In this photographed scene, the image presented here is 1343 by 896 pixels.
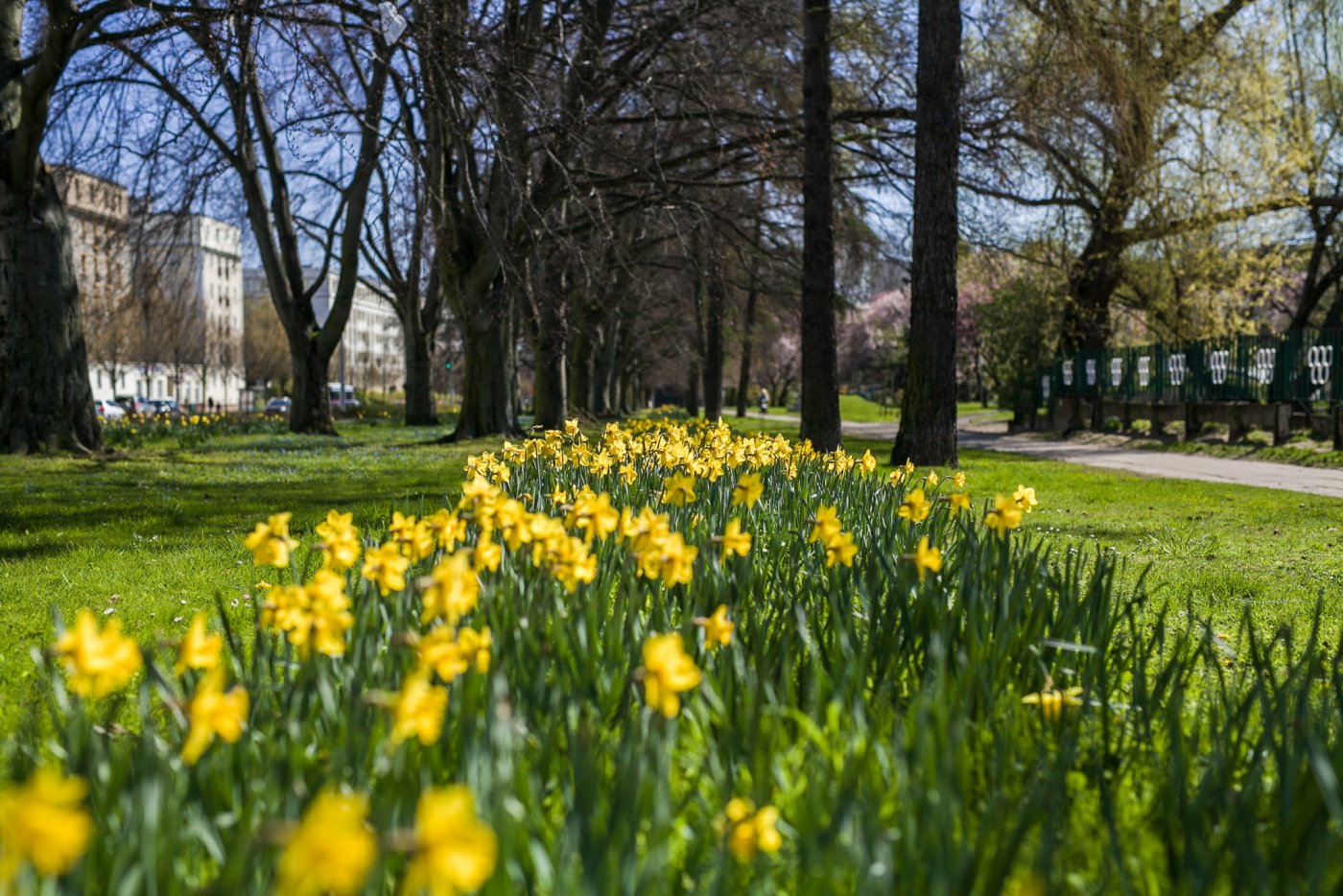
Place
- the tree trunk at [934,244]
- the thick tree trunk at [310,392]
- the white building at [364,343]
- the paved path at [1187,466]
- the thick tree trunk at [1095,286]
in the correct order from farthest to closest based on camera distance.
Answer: the white building at [364,343], the thick tree trunk at [1095,286], the thick tree trunk at [310,392], the paved path at [1187,466], the tree trunk at [934,244]

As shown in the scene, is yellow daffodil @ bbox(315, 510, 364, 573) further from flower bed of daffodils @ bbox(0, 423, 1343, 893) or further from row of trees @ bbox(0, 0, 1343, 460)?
row of trees @ bbox(0, 0, 1343, 460)

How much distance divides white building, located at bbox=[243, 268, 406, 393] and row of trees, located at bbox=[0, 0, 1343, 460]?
2687 cm

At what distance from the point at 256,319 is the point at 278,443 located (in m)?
51.6

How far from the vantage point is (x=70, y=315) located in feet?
38.0

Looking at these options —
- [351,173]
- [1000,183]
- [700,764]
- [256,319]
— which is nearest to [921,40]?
[1000,183]

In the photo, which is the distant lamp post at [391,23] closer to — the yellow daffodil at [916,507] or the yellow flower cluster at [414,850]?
the yellow daffodil at [916,507]

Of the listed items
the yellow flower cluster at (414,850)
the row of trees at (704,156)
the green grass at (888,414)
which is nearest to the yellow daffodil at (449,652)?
the yellow flower cluster at (414,850)

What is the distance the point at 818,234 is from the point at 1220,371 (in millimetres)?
9236

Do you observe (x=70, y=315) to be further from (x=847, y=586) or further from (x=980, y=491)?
(x=847, y=586)

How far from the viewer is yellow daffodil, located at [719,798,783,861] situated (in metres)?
1.46

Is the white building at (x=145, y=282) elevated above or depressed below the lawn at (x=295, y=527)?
above

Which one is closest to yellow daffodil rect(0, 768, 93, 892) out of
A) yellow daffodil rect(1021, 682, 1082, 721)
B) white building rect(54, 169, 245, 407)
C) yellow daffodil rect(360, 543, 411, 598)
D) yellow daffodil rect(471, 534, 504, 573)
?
yellow daffodil rect(360, 543, 411, 598)

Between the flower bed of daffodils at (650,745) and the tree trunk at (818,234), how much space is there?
29.3 feet

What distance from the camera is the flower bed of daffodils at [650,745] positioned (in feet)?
4.69
